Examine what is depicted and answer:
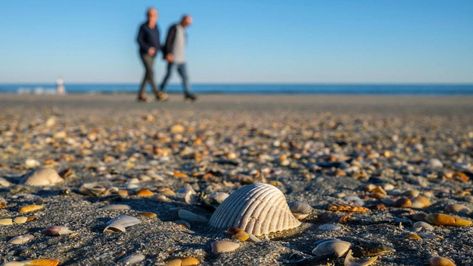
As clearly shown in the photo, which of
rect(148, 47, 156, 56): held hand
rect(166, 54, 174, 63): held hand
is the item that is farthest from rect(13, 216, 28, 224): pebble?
rect(166, 54, 174, 63): held hand

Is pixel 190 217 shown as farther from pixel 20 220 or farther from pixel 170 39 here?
pixel 170 39

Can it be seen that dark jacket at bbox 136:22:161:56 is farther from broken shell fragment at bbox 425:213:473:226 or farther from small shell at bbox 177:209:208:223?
broken shell fragment at bbox 425:213:473:226

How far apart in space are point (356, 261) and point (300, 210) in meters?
0.80

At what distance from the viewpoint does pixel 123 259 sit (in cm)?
187

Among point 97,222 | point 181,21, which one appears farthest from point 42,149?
point 181,21

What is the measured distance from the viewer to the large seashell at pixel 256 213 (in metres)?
2.25

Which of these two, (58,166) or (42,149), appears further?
(42,149)

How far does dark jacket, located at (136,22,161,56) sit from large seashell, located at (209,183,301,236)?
7.46 m

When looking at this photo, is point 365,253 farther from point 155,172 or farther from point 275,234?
point 155,172

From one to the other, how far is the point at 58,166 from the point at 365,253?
317 centimetres

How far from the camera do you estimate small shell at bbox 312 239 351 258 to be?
1.92 meters

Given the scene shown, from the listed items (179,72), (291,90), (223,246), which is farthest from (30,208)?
(291,90)

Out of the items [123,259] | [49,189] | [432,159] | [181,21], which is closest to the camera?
[123,259]

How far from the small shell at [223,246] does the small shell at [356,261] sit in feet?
1.55
